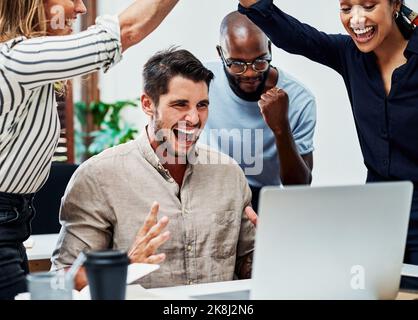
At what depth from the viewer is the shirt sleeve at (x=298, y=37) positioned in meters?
2.47

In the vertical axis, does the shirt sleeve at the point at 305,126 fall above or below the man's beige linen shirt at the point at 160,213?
above

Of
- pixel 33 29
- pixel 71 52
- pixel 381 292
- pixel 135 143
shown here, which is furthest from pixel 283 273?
pixel 135 143

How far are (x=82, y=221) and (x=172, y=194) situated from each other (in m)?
0.29

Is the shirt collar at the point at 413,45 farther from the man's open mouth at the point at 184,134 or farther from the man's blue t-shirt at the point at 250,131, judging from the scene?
the man's open mouth at the point at 184,134

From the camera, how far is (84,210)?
2.12 metres

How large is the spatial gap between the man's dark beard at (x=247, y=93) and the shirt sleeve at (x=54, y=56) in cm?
106

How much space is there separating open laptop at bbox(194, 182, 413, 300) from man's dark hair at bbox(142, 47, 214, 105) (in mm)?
968

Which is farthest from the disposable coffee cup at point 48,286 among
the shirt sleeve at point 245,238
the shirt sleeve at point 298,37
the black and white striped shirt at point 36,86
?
the shirt sleeve at point 298,37

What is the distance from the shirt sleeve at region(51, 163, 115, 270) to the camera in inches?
81.8

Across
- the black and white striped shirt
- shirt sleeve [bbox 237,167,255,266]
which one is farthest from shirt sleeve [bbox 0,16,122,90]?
shirt sleeve [bbox 237,167,255,266]

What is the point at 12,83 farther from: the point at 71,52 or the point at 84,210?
the point at 84,210

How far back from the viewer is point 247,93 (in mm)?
2719

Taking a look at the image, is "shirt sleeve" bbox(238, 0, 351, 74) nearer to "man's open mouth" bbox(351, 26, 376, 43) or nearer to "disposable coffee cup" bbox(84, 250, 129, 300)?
"man's open mouth" bbox(351, 26, 376, 43)

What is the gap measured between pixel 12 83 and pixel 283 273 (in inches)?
28.6
